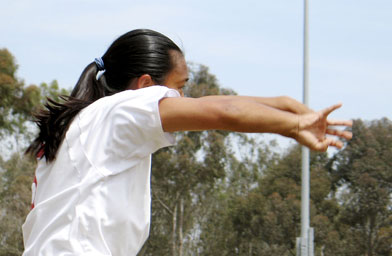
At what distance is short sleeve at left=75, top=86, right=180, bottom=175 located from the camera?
1.82 m

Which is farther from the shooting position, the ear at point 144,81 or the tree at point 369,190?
the tree at point 369,190

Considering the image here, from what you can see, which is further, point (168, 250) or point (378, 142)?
point (168, 250)

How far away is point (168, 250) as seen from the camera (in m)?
23.3

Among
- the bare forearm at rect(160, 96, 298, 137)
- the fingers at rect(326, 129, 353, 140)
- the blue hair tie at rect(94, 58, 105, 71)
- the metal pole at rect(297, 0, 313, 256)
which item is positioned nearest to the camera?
the bare forearm at rect(160, 96, 298, 137)

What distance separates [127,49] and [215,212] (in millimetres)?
21992

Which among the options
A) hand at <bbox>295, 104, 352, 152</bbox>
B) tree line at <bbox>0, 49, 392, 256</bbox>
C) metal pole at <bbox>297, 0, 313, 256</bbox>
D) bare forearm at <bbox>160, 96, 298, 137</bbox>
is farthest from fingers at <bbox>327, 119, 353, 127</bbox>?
tree line at <bbox>0, 49, 392, 256</bbox>

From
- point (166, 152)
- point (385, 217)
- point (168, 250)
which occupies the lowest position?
point (168, 250)

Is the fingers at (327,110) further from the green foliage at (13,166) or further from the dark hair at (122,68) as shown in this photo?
the green foliage at (13,166)

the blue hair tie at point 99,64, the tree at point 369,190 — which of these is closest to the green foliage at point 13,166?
the tree at point 369,190

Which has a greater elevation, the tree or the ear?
the ear

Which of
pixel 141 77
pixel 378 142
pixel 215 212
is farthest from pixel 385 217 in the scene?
pixel 141 77

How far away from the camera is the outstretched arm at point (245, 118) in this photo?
1733 mm

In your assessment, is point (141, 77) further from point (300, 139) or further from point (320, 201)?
point (320, 201)

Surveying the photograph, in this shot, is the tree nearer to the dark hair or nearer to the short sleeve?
the dark hair
